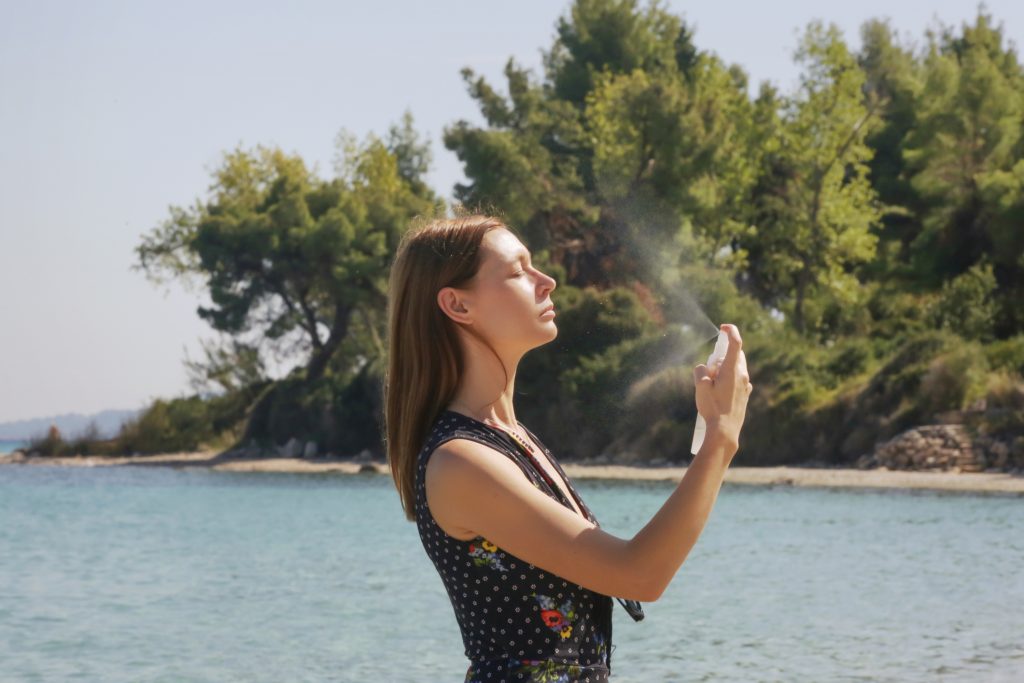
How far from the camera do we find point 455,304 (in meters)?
2.18

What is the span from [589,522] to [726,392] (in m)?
0.26

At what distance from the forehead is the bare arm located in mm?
313

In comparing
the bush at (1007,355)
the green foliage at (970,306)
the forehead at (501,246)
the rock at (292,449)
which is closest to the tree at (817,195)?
the green foliage at (970,306)

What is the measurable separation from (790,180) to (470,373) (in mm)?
41713

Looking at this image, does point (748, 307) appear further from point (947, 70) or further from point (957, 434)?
point (947, 70)

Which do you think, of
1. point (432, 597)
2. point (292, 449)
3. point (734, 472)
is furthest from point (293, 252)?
point (432, 597)

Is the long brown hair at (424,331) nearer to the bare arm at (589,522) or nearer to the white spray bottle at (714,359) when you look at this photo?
the bare arm at (589,522)

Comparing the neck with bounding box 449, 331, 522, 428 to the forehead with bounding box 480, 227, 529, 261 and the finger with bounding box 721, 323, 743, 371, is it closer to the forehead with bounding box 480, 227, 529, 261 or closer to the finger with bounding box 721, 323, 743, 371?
the forehead with bounding box 480, 227, 529, 261

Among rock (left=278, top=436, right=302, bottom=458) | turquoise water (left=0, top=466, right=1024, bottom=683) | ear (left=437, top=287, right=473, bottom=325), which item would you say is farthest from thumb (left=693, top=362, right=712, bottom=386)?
rock (left=278, top=436, right=302, bottom=458)

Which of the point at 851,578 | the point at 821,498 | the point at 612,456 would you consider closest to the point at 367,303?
the point at 612,456

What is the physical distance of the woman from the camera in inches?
77.3

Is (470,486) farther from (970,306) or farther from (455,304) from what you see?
(970,306)

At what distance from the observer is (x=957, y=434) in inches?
1129

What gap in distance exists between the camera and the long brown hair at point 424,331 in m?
2.18
